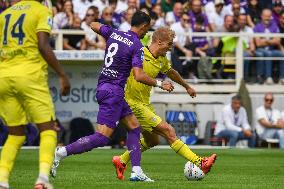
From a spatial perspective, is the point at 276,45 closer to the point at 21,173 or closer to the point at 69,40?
the point at 69,40

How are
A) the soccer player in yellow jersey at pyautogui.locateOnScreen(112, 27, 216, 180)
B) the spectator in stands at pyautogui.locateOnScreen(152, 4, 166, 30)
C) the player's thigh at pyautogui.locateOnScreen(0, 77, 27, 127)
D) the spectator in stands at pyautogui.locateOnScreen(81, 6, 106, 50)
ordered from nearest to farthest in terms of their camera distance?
1. the player's thigh at pyautogui.locateOnScreen(0, 77, 27, 127)
2. the soccer player in yellow jersey at pyautogui.locateOnScreen(112, 27, 216, 180)
3. the spectator in stands at pyautogui.locateOnScreen(81, 6, 106, 50)
4. the spectator in stands at pyautogui.locateOnScreen(152, 4, 166, 30)

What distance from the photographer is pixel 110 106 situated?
1516 cm

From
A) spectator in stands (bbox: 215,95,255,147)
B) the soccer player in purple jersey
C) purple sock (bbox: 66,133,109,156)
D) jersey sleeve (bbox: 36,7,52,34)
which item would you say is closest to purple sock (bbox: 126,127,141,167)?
the soccer player in purple jersey

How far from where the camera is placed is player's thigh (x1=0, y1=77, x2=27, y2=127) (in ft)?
40.3

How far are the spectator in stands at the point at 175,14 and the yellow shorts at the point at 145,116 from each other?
1365cm

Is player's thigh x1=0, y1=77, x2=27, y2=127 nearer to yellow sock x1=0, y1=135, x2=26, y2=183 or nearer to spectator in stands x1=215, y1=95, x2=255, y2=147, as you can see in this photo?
yellow sock x1=0, y1=135, x2=26, y2=183

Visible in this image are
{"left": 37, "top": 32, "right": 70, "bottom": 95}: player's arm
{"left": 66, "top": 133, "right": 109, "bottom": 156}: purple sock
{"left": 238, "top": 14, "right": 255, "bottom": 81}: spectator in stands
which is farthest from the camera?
{"left": 238, "top": 14, "right": 255, "bottom": 81}: spectator in stands

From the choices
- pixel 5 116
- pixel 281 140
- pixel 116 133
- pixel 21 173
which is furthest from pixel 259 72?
pixel 5 116

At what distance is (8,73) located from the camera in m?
12.2

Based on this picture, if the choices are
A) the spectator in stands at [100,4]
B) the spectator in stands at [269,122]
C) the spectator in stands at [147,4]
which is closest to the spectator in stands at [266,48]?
the spectator in stands at [269,122]

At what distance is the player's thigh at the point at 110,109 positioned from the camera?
49.8 ft

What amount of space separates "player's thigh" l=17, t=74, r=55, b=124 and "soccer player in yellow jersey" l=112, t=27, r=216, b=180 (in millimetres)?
3642

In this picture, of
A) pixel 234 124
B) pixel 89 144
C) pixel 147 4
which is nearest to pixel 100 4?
pixel 147 4

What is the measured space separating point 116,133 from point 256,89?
485cm
